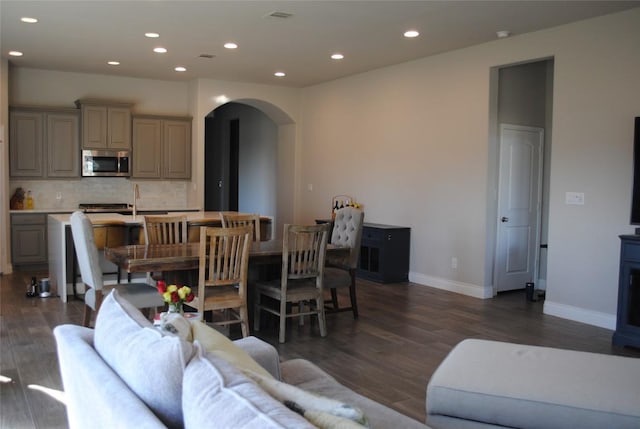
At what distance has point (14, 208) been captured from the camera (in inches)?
321

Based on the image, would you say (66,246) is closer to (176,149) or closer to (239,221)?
(239,221)

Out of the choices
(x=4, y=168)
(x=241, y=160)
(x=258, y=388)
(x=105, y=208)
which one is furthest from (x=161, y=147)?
(x=258, y=388)

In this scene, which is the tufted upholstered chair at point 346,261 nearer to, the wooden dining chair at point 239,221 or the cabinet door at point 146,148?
the wooden dining chair at point 239,221

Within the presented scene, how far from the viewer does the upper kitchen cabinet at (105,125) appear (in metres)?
8.43

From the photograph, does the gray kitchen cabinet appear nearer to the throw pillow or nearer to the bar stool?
the bar stool

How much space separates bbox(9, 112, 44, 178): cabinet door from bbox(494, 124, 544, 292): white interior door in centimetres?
641

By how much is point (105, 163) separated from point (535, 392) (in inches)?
304

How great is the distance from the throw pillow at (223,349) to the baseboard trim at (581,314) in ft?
14.7

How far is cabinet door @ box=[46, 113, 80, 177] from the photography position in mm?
8305

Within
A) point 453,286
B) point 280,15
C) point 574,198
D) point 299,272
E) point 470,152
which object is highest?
point 280,15

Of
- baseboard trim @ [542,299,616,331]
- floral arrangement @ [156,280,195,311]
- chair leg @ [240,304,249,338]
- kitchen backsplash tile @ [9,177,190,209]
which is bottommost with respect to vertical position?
baseboard trim @ [542,299,616,331]

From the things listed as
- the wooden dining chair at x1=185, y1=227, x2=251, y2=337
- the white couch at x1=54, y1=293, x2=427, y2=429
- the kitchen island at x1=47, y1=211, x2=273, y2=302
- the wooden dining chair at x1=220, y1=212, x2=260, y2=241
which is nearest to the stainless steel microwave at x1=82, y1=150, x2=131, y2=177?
the kitchen island at x1=47, y1=211, x2=273, y2=302

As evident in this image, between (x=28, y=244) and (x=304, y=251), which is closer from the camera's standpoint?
(x=304, y=251)

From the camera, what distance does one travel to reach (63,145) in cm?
840
